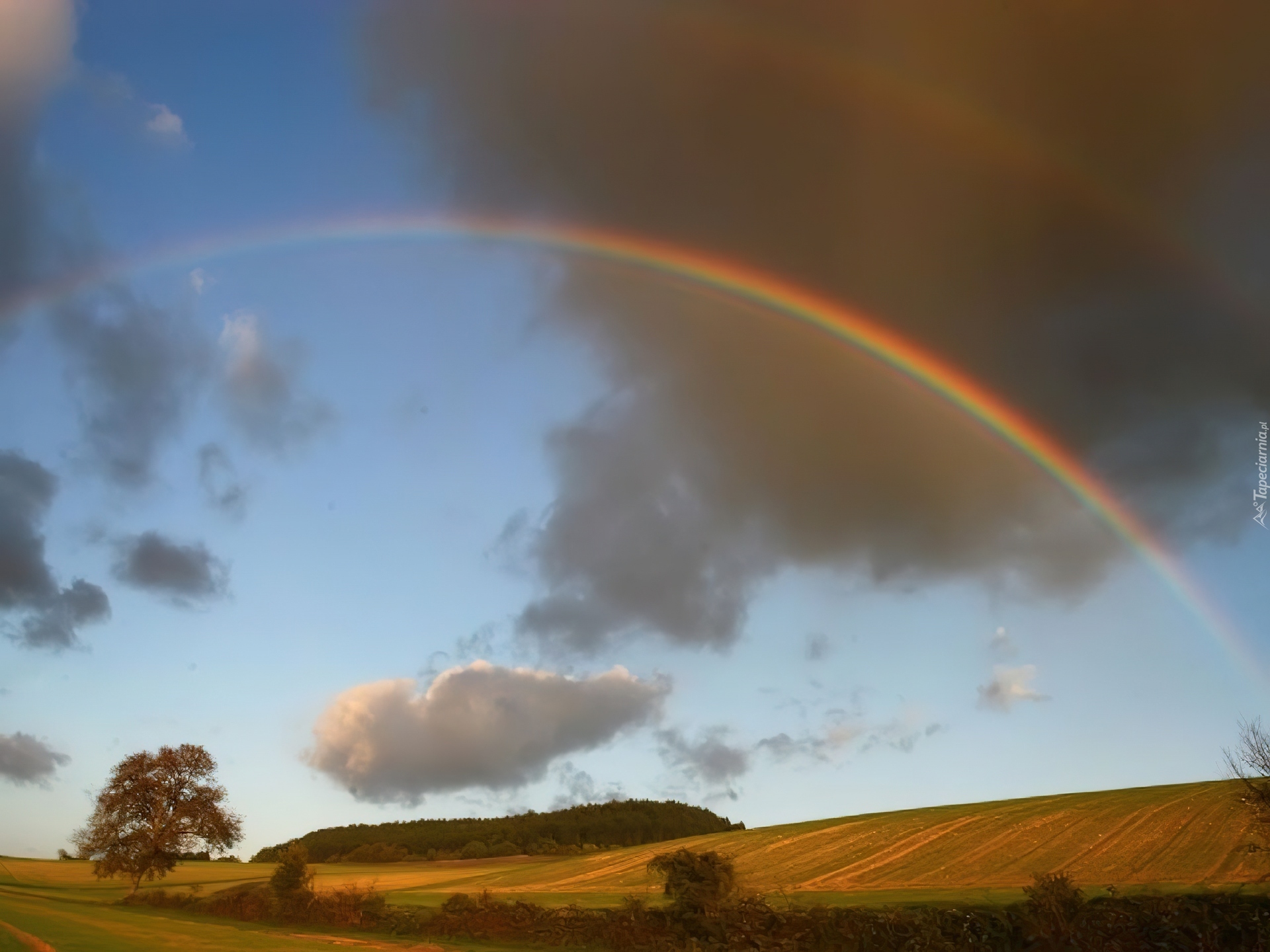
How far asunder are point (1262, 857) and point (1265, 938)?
14079 mm

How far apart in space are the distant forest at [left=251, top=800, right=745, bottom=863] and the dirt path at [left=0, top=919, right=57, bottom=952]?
4374 inches

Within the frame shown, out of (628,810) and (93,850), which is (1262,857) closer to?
(93,850)

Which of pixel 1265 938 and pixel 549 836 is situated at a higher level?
pixel 549 836

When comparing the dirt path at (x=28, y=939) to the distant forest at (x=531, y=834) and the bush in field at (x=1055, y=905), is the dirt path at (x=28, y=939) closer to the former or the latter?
the bush in field at (x=1055, y=905)

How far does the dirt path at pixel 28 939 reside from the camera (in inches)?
916

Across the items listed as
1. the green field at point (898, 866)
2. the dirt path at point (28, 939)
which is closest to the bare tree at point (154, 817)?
the green field at point (898, 866)

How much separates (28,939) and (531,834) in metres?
148

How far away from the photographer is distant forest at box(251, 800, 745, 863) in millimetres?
146875

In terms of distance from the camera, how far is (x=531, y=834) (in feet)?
539

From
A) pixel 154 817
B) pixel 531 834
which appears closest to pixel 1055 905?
pixel 154 817

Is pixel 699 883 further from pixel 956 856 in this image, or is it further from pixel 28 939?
pixel 28 939

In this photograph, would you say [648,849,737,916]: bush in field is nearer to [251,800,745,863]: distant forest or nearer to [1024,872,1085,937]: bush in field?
[1024,872,1085,937]: bush in field

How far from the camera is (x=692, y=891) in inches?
1518

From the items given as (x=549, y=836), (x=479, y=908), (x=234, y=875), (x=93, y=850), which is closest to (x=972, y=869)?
(x=479, y=908)
